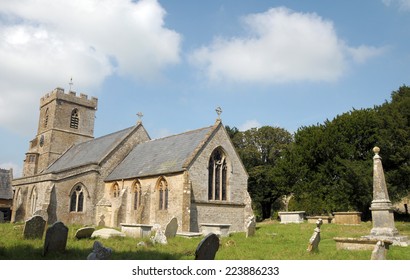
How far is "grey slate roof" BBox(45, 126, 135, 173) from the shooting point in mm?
29422

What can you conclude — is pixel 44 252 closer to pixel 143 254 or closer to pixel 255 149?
pixel 143 254

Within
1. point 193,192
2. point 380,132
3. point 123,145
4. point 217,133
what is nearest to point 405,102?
point 380,132

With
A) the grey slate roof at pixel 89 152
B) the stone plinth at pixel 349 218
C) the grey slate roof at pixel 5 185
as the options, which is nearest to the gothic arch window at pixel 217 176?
the stone plinth at pixel 349 218

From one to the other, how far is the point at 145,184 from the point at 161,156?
2.31m

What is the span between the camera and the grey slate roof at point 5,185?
3782cm

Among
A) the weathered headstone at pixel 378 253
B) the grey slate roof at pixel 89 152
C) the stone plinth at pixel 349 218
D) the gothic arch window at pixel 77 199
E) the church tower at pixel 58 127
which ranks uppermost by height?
the church tower at pixel 58 127

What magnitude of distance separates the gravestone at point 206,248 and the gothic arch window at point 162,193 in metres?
14.2

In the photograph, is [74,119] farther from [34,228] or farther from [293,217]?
[34,228]

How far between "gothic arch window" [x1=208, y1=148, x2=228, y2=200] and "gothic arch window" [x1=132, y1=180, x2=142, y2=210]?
502cm

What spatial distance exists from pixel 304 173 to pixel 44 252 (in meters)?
28.2

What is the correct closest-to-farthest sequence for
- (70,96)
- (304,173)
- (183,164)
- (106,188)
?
1. (183,164)
2. (106,188)
3. (304,173)
4. (70,96)

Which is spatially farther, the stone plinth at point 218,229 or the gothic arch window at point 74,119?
the gothic arch window at point 74,119

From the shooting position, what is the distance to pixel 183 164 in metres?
21.6

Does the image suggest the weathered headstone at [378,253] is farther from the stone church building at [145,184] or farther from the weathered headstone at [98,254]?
the stone church building at [145,184]
